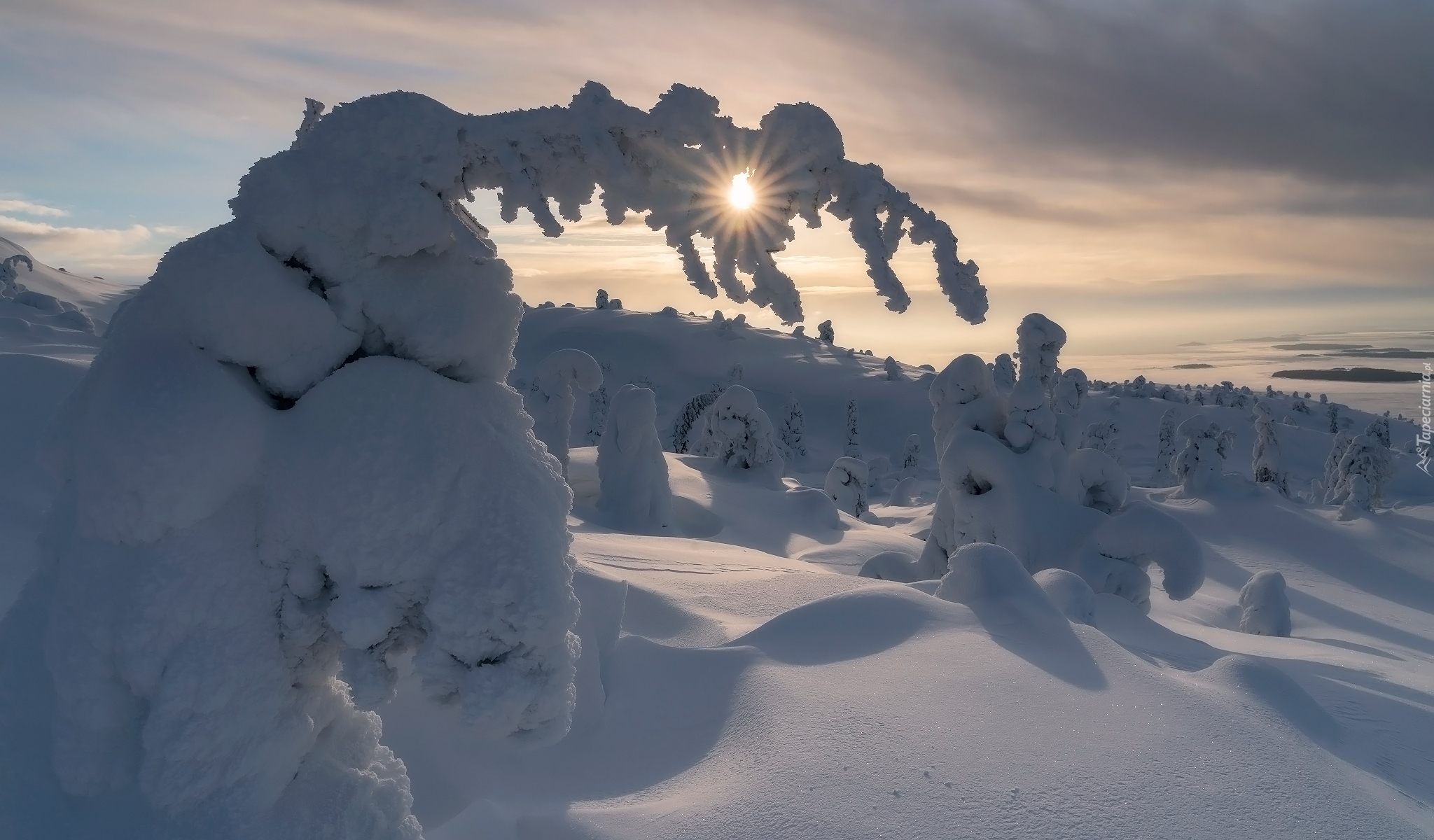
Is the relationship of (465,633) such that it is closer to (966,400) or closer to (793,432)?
(966,400)

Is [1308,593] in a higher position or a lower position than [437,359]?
lower

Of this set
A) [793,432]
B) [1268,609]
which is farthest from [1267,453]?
[793,432]

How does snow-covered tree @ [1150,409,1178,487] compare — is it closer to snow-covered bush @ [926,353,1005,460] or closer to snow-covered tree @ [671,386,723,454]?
snow-covered tree @ [671,386,723,454]

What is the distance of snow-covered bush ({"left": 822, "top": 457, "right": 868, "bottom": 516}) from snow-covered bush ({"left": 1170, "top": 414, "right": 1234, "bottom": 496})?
335 inches

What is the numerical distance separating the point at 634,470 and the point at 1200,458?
16369 mm

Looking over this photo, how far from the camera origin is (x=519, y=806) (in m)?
3.43

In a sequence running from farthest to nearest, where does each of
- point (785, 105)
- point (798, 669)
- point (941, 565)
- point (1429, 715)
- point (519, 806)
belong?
point (941, 565) < point (1429, 715) < point (798, 669) < point (519, 806) < point (785, 105)

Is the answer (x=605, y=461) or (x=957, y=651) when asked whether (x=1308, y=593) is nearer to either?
(x=605, y=461)

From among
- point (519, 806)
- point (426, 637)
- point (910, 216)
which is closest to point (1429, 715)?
point (910, 216)

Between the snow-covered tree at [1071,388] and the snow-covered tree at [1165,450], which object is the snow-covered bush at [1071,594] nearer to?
the snow-covered tree at [1071,388]

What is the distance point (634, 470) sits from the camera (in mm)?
14500

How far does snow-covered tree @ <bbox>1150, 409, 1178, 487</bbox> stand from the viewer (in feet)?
122

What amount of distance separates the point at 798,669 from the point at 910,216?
2.63 meters

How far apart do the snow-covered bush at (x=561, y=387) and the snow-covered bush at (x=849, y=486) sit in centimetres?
994
